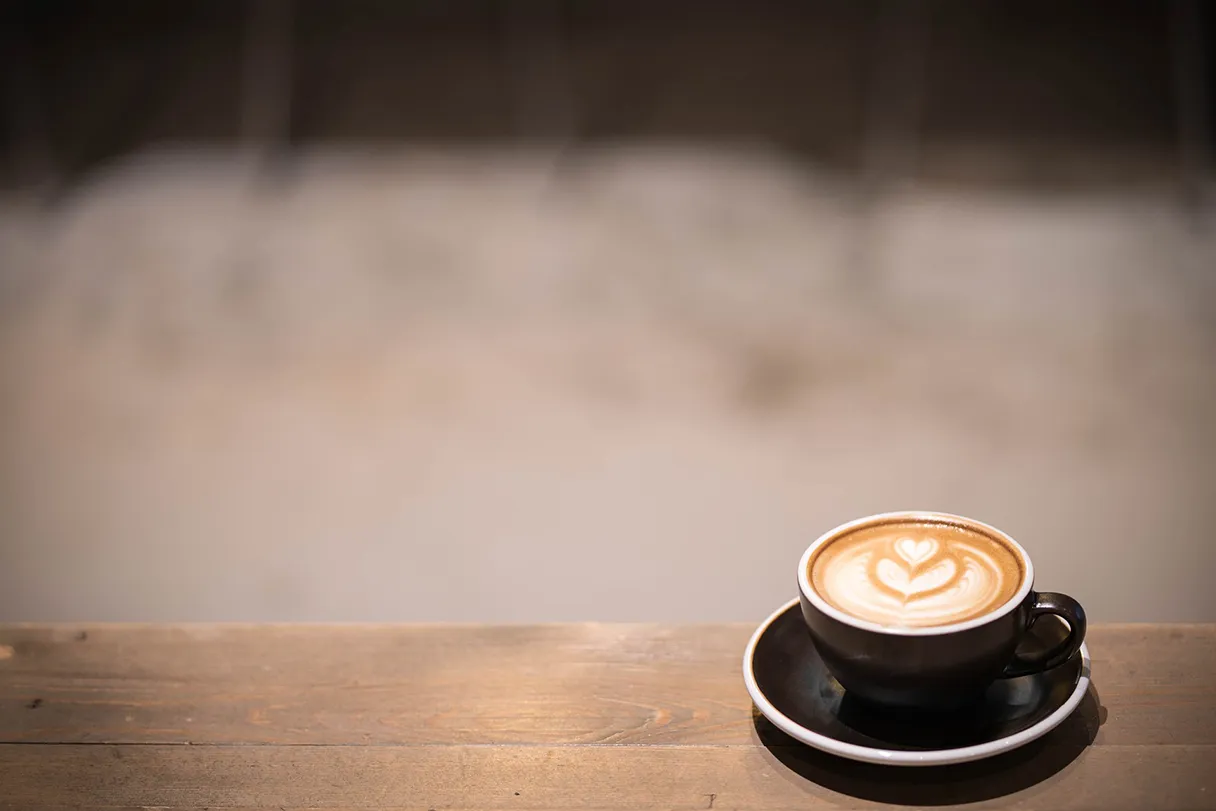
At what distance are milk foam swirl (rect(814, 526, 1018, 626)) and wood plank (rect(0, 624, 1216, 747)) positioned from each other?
10cm

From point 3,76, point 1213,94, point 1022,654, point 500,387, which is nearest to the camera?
point 1022,654

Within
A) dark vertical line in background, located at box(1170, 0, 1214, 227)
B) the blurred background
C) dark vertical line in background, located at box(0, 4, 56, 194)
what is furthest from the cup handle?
dark vertical line in background, located at box(0, 4, 56, 194)

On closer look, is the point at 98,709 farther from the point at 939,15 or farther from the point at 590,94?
the point at 939,15

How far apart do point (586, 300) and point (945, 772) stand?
1625mm

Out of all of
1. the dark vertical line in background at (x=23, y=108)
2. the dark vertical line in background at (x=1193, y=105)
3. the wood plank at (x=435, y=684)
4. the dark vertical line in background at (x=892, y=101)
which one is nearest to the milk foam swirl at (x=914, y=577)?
the wood plank at (x=435, y=684)

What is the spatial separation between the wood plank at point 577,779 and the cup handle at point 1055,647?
5 centimetres

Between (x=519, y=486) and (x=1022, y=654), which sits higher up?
(x=1022, y=654)

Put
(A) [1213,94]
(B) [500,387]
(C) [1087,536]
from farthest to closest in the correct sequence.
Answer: (A) [1213,94] < (B) [500,387] < (C) [1087,536]

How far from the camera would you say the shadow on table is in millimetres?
604

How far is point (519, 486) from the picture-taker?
5.67ft

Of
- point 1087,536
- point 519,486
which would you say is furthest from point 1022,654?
point 519,486

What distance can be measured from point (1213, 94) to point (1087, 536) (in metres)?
1.44

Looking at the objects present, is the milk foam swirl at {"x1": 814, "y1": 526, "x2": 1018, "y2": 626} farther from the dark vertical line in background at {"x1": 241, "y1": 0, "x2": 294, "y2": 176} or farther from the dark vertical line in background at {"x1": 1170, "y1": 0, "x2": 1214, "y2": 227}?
the dark vertical line in background at {"x1": 241, "y1": 0, "x2": 294, "y2": 176}

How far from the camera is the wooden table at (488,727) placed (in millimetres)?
617
